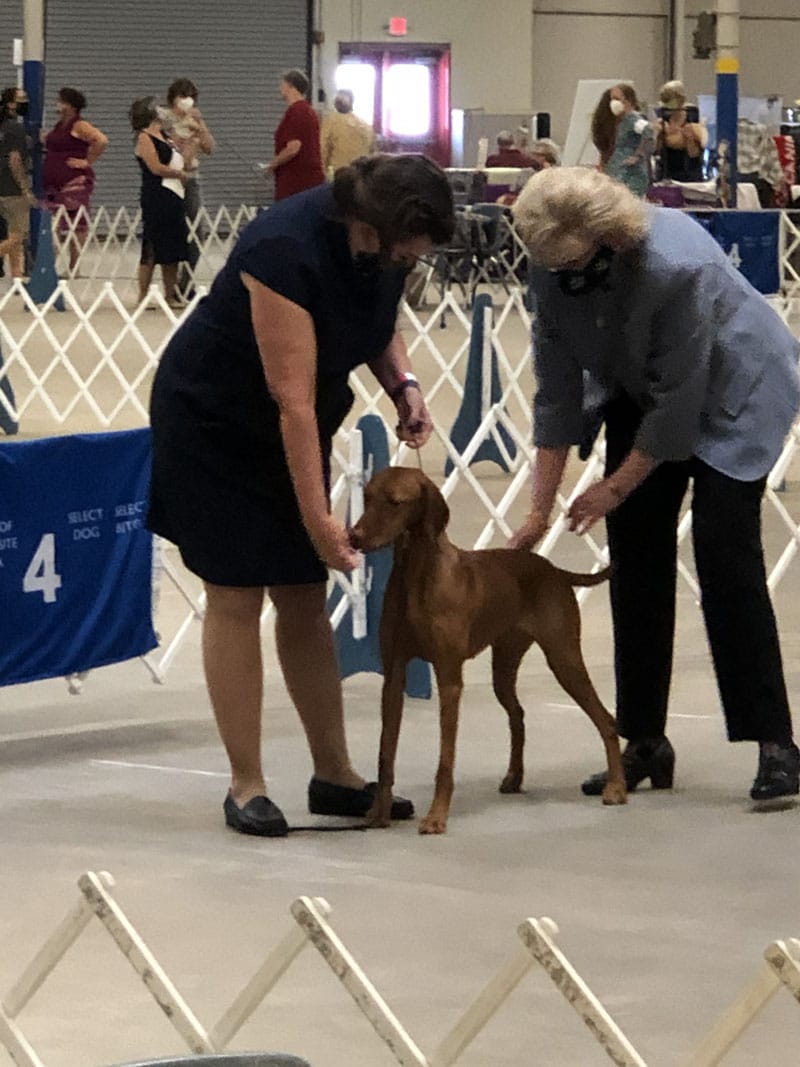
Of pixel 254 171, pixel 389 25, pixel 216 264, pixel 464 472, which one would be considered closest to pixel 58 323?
pixel 216 264

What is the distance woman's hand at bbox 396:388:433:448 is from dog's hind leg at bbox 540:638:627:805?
1.34ft

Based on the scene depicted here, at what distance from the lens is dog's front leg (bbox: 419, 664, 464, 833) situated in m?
3.26

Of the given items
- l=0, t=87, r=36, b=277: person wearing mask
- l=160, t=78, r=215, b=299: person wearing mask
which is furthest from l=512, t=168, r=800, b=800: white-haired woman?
l=0, t=87, r=36, b=277: person wearing mask

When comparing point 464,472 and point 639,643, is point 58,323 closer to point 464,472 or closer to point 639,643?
A: point 464,472

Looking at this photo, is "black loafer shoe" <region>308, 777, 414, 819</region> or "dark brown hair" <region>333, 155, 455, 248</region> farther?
"black loafer shoe" <region>308, 777, 414, 819</region>

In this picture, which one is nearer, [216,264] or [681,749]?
[681,749]

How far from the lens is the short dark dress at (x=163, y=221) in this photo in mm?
11836

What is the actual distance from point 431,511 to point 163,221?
888 centimetres

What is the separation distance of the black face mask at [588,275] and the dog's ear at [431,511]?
359mm

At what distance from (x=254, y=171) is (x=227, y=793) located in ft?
58.3

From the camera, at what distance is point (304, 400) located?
3.04 metres

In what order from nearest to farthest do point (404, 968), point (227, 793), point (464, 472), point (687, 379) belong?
point (404, 968)
point (687, 379)
point (227, 793)
point (464, 472)

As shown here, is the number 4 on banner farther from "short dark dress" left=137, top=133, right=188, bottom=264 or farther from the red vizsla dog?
"short dark dress" left=137, top=133, right=188, bottom=264

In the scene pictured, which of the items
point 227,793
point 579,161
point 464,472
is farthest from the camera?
point 579,161
